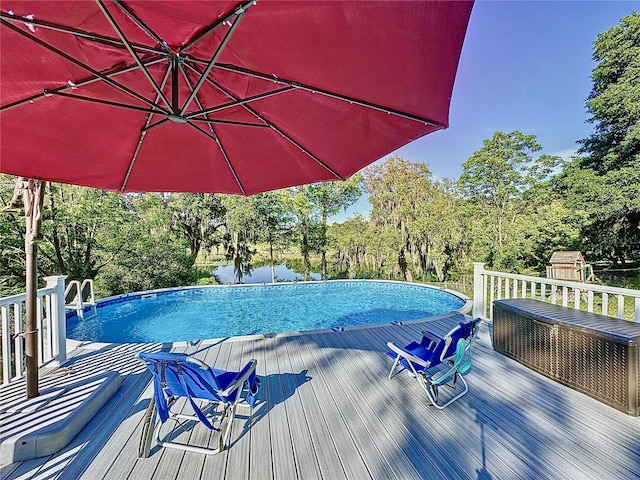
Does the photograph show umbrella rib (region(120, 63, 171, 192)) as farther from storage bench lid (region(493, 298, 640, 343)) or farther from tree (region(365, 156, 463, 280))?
tree (region(365, 156, 463, 280))

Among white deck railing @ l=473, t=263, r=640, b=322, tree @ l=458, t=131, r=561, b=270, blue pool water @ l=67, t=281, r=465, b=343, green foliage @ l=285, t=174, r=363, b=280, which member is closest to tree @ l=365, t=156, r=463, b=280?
green foliage @ l=285, t=174, r=363, b=280

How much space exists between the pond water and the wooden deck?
1141 cm

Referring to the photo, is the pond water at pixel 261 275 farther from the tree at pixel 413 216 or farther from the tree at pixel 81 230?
the tree at pixel 81 230

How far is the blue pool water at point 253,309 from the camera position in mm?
7316

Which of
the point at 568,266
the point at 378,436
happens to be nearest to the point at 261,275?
the point at 568,266

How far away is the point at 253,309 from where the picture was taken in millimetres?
9102

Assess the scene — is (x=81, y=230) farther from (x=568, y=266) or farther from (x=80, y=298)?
(x=568, y=266)

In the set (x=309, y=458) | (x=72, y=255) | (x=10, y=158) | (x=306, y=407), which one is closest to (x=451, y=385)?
(x=306, y=407)

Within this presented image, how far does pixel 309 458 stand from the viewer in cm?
188

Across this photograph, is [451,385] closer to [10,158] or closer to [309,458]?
[309,458]

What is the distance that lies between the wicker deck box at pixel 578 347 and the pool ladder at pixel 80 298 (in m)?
8.92

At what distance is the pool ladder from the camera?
23.5 ft

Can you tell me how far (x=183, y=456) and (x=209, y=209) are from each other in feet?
44.5

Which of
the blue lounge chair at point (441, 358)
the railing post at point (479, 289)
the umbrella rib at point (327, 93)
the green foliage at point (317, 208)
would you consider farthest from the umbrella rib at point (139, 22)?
the green foliage at point (317, 208)
